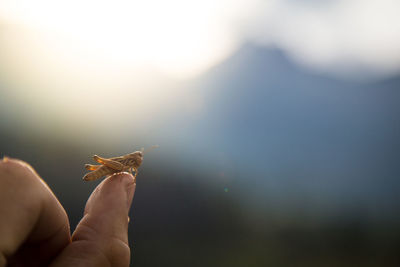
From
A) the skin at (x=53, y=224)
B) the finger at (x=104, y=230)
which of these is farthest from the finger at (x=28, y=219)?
the finger at (x=104, y=230)

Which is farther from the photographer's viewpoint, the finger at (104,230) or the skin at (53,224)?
the finger at (104,230)

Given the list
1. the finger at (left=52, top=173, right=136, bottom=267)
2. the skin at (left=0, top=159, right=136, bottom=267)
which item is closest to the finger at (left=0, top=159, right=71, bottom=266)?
the skin at (left=0, top=159, right=136, bottom=267)

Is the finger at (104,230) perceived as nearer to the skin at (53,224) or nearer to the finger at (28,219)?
the skin at (53,224)

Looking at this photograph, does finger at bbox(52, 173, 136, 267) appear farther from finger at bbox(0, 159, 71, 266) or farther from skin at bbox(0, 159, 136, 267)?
finger at bbox(0, 159, 71, 266)

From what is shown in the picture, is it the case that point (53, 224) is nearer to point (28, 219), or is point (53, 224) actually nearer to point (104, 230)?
point (28, 219)

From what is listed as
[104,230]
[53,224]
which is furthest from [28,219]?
[104,230]

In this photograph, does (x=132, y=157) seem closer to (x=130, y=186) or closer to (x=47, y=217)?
(x=130, y=186)
